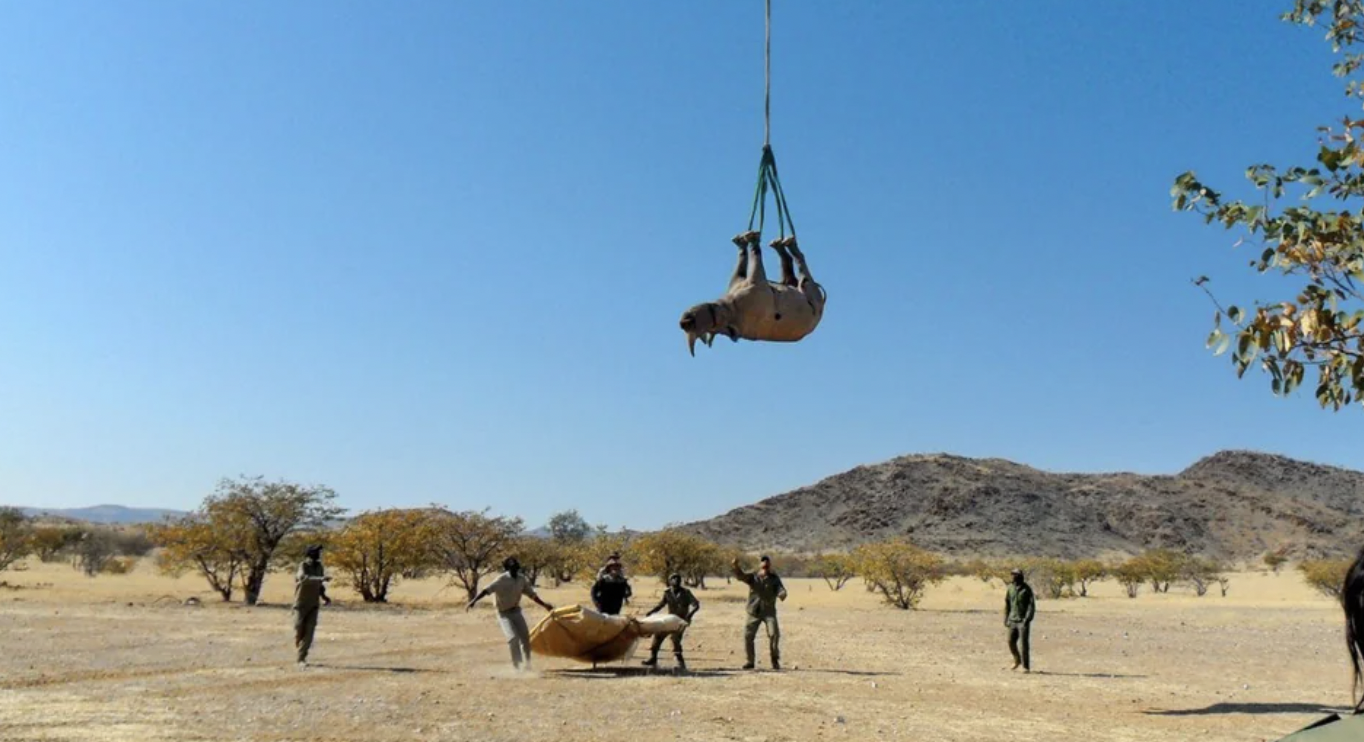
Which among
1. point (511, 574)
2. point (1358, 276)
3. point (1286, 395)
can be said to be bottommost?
point (511, 574)

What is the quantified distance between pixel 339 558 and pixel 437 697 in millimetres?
25403

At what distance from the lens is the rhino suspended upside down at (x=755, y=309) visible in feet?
31.0

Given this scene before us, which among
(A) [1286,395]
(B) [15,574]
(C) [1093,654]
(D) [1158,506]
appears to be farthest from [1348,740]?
(D) [1158,506]

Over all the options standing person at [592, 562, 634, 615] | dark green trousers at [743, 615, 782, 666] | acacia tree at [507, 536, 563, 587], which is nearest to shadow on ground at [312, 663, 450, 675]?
standing person at [592, 562, 634, 615]

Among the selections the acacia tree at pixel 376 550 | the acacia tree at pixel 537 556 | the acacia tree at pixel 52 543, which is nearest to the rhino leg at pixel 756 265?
the acacia tree at pixel 376 550

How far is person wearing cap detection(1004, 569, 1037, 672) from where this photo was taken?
1841 centimetres

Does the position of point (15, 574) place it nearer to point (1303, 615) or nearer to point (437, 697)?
point (437, 697)

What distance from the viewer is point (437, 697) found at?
45.1 feet

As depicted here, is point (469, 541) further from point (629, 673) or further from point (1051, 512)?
point (1051, 512)

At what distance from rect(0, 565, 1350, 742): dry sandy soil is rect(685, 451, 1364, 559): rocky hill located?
246 ft

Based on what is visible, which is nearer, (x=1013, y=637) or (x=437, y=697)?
(x=437, y=697)

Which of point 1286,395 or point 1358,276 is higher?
point 1358,276

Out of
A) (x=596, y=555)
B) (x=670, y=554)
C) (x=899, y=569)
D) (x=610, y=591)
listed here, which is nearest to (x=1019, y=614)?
(x=610, y=591)

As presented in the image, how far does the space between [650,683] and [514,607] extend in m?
2.57
